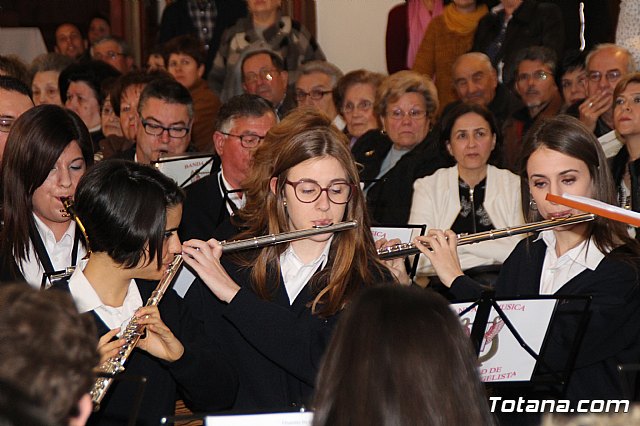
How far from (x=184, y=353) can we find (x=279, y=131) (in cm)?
123

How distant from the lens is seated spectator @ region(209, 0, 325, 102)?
6156 mm

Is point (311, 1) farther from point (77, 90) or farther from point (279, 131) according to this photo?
point (279, 131)

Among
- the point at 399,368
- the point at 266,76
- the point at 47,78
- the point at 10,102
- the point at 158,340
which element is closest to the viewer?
the point at 399,368

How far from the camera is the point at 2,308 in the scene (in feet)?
3.76

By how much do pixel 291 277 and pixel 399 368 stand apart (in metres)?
1.18

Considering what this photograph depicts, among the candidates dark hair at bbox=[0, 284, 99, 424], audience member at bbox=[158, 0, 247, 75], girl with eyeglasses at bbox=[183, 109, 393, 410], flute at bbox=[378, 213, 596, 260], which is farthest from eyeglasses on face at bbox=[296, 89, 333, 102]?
dark hair at bbox=[0, 284, 99, 424]

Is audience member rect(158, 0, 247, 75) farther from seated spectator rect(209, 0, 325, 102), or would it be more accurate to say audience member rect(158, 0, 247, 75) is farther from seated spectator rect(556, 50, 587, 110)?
seated spectator rect(556, 50, 587, 110)

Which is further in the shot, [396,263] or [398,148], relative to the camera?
[398,148]

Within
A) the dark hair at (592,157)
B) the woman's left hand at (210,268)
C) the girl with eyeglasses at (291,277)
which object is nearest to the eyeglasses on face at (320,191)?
the girl with eyeglasses at (291,277)

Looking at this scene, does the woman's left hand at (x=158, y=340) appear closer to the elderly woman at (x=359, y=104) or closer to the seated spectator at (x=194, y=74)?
A: the elderly woman at (x=359, y=104)

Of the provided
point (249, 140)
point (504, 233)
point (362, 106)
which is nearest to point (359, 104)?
point (362, 106)

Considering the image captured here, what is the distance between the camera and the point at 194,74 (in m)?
6.09

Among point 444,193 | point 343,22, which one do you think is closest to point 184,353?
point 444,193

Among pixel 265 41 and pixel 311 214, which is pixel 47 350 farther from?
pixel 265 41
